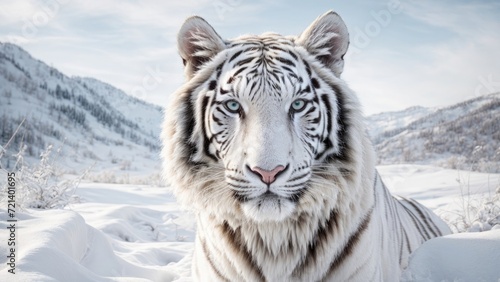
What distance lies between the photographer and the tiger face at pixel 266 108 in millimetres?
1562

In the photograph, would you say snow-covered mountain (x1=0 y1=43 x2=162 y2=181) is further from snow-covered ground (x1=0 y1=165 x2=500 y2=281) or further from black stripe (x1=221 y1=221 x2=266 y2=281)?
black stripe (x1=221 y1=221 x2=266 y2=281)

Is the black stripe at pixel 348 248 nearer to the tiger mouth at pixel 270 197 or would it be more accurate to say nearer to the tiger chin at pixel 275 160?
the tiger chin at pixel 275 160

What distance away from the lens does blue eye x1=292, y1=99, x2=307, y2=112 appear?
1747 mm

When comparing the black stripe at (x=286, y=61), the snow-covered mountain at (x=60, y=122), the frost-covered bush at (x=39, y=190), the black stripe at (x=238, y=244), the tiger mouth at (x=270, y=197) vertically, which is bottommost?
the snow-covered mountain at (x=60, y=122)

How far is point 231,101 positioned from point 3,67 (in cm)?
6887

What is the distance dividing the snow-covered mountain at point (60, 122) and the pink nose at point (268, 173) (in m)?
30.1

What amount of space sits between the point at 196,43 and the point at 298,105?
2.42 feet

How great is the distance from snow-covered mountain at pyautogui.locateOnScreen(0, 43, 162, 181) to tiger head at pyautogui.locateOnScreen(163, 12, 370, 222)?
1164 inches

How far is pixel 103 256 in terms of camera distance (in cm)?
286

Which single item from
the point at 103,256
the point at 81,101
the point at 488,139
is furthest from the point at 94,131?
the point at 103,256

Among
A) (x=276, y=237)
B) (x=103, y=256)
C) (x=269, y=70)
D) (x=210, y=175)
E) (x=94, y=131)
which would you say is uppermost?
(x=269, y=70)

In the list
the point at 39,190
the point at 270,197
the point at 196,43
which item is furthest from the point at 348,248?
the point at 39,190

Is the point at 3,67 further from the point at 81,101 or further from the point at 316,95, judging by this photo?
the point at 316,95

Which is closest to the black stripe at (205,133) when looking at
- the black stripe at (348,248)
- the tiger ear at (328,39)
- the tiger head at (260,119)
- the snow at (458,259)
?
the tiger head at (260,119)
